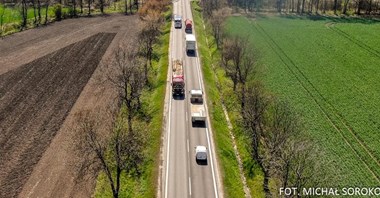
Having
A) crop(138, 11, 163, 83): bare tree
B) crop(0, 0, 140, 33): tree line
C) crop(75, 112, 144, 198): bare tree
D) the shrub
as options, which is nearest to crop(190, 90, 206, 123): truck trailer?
crop(75, 112, 144, 198): bare tree

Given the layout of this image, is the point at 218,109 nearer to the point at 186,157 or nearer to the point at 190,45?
the point at 186,157

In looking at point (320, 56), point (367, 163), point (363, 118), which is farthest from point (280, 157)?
point (320, 56)

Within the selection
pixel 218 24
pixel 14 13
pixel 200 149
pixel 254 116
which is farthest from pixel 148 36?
pixel 14 13

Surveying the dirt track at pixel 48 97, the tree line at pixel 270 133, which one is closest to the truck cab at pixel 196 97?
the tree line at pixel 270 133

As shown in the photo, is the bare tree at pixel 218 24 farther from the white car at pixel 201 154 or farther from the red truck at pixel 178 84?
the white car at pixel 201 154

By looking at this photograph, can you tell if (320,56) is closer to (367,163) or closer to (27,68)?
(367,163)

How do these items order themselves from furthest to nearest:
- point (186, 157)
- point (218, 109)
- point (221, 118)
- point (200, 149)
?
point (218, 109), point (221, 118), point (186, 157), point (200, 149)
